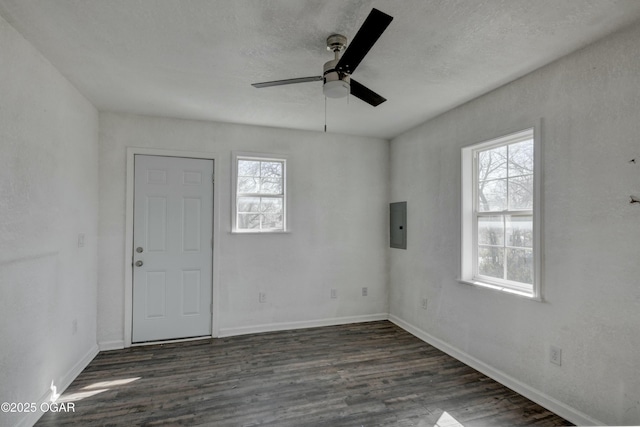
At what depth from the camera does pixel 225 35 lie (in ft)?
6.65

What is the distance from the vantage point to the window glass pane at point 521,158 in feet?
8.55

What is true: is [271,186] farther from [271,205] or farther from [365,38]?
[365,38]

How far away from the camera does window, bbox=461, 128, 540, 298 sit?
2.58 meters

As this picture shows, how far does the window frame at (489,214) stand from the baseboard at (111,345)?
3.66 meters

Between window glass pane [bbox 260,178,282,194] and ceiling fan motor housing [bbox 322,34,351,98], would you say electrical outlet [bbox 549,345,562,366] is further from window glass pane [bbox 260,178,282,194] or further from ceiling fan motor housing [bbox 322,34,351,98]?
window glass pane [bbox 260,178,282,194]

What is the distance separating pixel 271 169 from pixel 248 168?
292 mm

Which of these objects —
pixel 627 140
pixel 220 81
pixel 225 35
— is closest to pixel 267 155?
pixel 220 81

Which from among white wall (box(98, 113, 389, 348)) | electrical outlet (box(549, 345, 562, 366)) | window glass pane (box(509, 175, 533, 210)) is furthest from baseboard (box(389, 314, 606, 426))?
window glass pane (box(509, 175, 533, 210))

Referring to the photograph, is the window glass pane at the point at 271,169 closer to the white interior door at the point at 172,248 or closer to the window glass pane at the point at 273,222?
the window glass pane at the point at 273,222

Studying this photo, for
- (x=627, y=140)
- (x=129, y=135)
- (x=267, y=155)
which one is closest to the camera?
(x=627, y=140)

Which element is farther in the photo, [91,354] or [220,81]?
[91,354]

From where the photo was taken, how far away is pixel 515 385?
8.49 feet

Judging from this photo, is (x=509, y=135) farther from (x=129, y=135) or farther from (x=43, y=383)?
(x=43, y=383)

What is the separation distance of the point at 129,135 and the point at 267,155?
1531 millimetres
